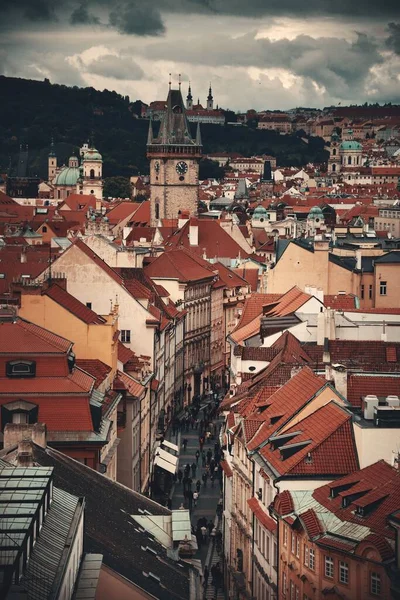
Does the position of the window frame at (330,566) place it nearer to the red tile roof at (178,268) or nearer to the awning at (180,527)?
the awning at (180,527)

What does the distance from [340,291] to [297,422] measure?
41.1m

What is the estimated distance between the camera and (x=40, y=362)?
50.1 metres

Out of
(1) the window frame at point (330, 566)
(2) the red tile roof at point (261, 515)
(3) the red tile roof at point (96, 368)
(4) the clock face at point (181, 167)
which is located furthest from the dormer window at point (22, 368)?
(4) the clock face at point (181, 167)

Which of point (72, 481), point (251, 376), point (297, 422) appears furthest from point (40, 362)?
point (251, 376)

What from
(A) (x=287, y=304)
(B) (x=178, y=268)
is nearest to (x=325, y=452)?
(A) (x=287, y=304)

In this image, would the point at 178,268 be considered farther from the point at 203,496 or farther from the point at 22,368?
the point at 22,368

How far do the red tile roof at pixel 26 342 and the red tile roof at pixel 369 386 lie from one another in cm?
826

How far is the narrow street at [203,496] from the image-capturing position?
188 ft

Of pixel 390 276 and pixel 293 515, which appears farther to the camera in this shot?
pixel 390 276

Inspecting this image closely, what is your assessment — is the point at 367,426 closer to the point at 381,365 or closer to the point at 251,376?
the point at 381,365

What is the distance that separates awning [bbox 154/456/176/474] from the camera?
69.7m

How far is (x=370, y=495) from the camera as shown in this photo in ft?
134

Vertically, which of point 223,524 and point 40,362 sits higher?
point 40,362

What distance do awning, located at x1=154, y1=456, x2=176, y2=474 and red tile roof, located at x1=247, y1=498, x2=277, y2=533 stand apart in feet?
64.6
